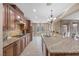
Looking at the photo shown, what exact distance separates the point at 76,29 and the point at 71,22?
0.26 metres

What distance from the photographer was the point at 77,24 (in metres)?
2.92

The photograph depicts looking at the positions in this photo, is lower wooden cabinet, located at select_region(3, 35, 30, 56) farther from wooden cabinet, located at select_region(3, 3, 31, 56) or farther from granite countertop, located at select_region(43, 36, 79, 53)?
granite countertop, located at select_region(43, 36, 79, 53)

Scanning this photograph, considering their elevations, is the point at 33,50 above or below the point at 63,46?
below

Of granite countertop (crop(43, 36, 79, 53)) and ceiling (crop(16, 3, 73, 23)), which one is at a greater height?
ceiling (crop(16, 3, 73, 23))

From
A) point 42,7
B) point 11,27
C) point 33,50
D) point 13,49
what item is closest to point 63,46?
point 13,49

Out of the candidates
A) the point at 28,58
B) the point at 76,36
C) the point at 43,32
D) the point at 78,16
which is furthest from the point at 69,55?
the point at 43,32

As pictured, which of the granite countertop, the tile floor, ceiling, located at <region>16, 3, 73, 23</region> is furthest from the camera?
the tile floor

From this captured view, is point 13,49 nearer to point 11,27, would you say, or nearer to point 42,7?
point 11,27

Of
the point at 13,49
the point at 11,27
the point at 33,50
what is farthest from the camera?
the point at 33,50

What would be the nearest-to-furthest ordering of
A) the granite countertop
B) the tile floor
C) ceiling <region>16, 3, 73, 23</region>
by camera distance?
the granite countertop, ceiling <region>16, 3, 73, 23</region>, the tile floor

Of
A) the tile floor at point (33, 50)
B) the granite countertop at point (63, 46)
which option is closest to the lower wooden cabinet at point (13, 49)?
the tile floor at point (33, 50)

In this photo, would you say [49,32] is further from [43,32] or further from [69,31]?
[69,31]

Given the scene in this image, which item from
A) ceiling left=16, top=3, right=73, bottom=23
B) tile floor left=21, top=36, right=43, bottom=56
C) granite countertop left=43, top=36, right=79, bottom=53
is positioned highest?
ceiling left=16, top=3, right=73, bottom=23

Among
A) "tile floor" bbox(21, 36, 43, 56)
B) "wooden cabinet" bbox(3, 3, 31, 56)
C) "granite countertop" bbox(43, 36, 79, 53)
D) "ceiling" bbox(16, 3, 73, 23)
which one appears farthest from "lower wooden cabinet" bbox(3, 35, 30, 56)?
"ceiling" bbox(16, 3, 73, 23)
